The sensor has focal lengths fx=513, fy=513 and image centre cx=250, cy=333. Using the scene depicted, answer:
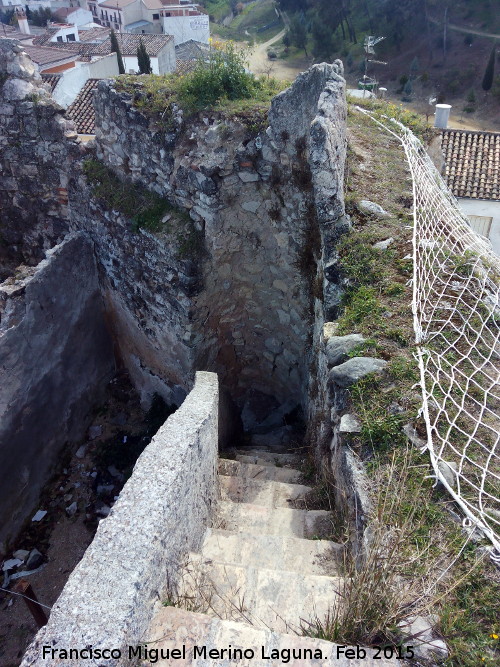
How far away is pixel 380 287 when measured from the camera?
415 cm

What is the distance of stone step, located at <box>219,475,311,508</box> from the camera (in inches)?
163

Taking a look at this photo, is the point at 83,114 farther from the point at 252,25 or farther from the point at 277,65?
the point at 252,25

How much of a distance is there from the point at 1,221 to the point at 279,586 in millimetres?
7281

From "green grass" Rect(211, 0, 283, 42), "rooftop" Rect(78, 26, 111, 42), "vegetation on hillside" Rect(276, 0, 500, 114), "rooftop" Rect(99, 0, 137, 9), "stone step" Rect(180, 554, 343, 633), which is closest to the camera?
"stone step" Rect(180, 554, 343, 633)

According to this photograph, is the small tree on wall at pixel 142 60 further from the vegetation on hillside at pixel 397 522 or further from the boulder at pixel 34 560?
the vegetation on hillside at pixel 397 522

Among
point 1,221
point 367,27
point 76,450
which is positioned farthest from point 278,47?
point 76,450

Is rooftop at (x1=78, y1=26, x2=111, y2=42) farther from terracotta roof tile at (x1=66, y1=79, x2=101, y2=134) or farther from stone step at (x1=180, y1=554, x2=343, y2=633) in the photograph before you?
stone step at (x1=180, y1=554, x2=343, y2=633)

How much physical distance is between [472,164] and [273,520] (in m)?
12.6

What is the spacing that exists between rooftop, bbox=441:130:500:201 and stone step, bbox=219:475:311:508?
11.0 m

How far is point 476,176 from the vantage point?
13211 mm

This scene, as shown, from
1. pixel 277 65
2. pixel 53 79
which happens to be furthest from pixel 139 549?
pixel 277 65

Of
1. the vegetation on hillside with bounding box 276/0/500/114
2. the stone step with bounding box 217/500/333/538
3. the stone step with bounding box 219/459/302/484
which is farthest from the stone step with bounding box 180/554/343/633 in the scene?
the vegetation on hillside with bounding box 276/0/500/114

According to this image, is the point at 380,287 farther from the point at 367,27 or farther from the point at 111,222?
the point at 367,27

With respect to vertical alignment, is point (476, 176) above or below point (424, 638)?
below
